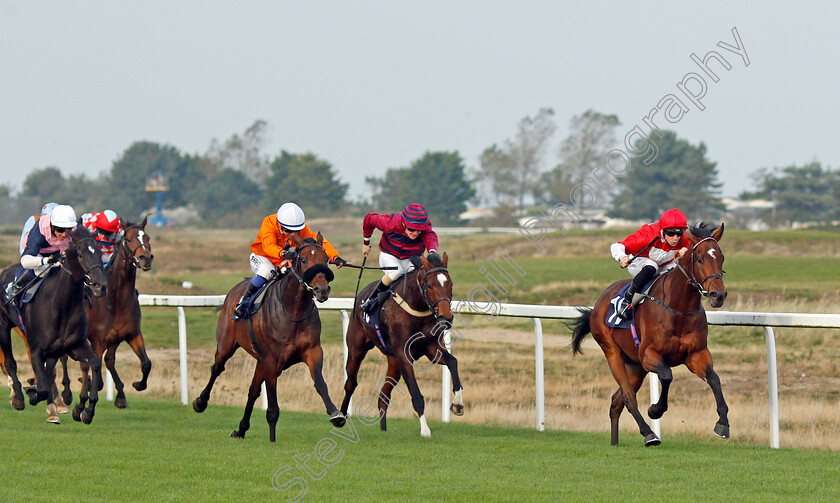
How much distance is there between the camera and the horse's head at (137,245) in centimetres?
1024

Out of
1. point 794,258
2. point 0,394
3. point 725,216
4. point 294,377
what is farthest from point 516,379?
point 725,216

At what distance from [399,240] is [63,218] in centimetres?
289

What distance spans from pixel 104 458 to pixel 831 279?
2361 centimetres

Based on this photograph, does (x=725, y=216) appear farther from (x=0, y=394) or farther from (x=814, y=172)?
(x=0, y=394)

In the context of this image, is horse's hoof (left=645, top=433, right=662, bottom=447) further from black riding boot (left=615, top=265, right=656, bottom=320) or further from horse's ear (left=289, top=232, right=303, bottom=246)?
horse's ear (left=289, top=232, right=303, bottom=246)

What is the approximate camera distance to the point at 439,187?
72.9 m

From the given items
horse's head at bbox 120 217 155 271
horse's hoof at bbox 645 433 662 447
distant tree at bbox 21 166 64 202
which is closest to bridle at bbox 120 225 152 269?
horse's head at bbox 120 217 155 271

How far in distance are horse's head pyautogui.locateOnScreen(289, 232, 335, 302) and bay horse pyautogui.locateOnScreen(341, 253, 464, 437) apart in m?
0.85

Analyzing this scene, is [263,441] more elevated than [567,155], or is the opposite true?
[567,155]

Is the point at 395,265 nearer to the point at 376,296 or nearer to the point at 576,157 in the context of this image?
the point at 376,296

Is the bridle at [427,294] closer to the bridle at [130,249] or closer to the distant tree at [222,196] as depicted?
the bridle at [130,249]

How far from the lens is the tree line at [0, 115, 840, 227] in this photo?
217 feet

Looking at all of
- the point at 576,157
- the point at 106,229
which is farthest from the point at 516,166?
the point at 106,229

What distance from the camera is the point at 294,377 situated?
14.0 metres
